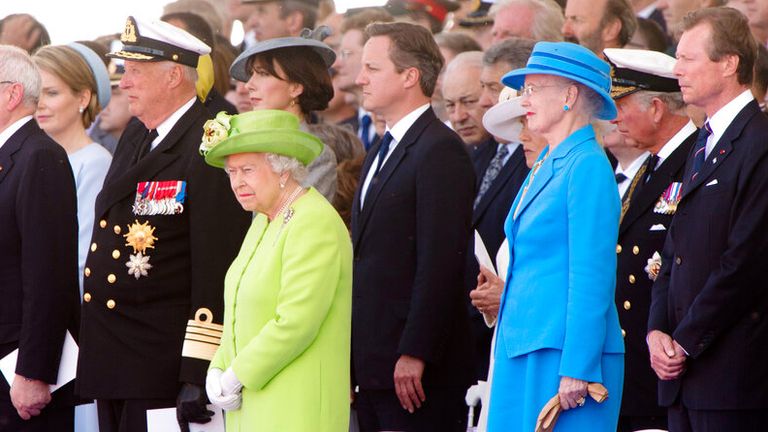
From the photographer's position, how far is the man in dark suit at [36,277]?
6.36 meters

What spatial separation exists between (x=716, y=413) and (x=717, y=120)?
125 centimetres

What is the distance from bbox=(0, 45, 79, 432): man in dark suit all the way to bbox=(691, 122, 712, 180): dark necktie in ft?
9.78

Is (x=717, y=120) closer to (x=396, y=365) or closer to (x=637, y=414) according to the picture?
(x=637, y=414)

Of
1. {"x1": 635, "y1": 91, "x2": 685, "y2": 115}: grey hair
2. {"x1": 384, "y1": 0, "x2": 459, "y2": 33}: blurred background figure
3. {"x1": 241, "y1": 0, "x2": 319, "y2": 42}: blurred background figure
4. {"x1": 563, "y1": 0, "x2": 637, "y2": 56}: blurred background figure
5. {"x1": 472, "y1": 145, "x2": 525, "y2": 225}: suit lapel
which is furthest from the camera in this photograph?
{"x1": 241, "y1": 0, "x2": 319, "y2": 42}: blurred background figure

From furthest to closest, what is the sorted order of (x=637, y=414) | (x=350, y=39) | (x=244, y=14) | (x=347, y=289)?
(x=244, y=14) < (x=350, y=39) < (x=637, y=414) < (x=347, y=289)

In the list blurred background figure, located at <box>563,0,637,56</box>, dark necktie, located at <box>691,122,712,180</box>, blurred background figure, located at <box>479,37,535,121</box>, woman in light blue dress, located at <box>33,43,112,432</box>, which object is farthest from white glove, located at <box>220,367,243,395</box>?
blurred background figure, located at <box>563,0,637,56</box>

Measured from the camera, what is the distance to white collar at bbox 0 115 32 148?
22.0 feet

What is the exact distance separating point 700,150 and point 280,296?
6.39 ft

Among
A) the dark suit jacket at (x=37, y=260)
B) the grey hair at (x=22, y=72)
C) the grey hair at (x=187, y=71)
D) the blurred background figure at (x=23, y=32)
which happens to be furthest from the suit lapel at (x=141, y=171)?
the blurred background figure at (x=23, y=32)

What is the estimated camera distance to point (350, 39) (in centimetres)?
962

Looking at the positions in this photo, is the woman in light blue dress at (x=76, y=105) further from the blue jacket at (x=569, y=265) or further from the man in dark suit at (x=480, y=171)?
the blue jacket at (x=569, y=265)

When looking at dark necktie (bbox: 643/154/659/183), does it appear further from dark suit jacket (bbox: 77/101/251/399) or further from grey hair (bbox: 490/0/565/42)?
grey hair (bbox: 490/0/565/42)

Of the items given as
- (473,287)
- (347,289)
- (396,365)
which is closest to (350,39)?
(473,287)

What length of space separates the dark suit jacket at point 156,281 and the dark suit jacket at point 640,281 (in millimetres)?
1760
